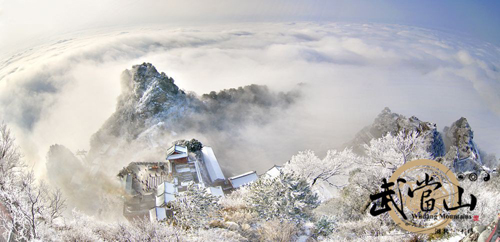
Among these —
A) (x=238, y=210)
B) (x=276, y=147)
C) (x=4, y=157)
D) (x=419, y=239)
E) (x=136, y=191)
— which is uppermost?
(x=4, y=157)

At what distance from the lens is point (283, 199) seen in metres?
13.9

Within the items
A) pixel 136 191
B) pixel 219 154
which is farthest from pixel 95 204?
pixel 219 154

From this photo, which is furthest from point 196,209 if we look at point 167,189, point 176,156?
point 176,156

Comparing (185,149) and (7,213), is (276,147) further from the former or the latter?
(7,213)

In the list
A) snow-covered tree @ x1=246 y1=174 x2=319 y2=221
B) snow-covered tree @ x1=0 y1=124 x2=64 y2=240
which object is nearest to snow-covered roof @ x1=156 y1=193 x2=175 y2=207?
snow-covered tree @ x1=0 y1=124 x2=64 y2=240

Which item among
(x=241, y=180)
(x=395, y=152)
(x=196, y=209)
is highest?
(x=395, y=152)

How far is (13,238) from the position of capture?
11.2 meters

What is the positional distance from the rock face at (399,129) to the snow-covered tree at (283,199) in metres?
26.2

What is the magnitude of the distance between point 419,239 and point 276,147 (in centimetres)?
3673

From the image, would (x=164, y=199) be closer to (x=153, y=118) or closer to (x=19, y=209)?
(x=19, y=209)

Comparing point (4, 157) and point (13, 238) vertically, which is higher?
point (4, 157)

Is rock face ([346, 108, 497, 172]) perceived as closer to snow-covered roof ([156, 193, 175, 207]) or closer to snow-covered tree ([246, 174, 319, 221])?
snow-covered tree ([246, 174, 319, 221])

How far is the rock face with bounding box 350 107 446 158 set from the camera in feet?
127

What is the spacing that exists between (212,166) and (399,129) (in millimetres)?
28027
